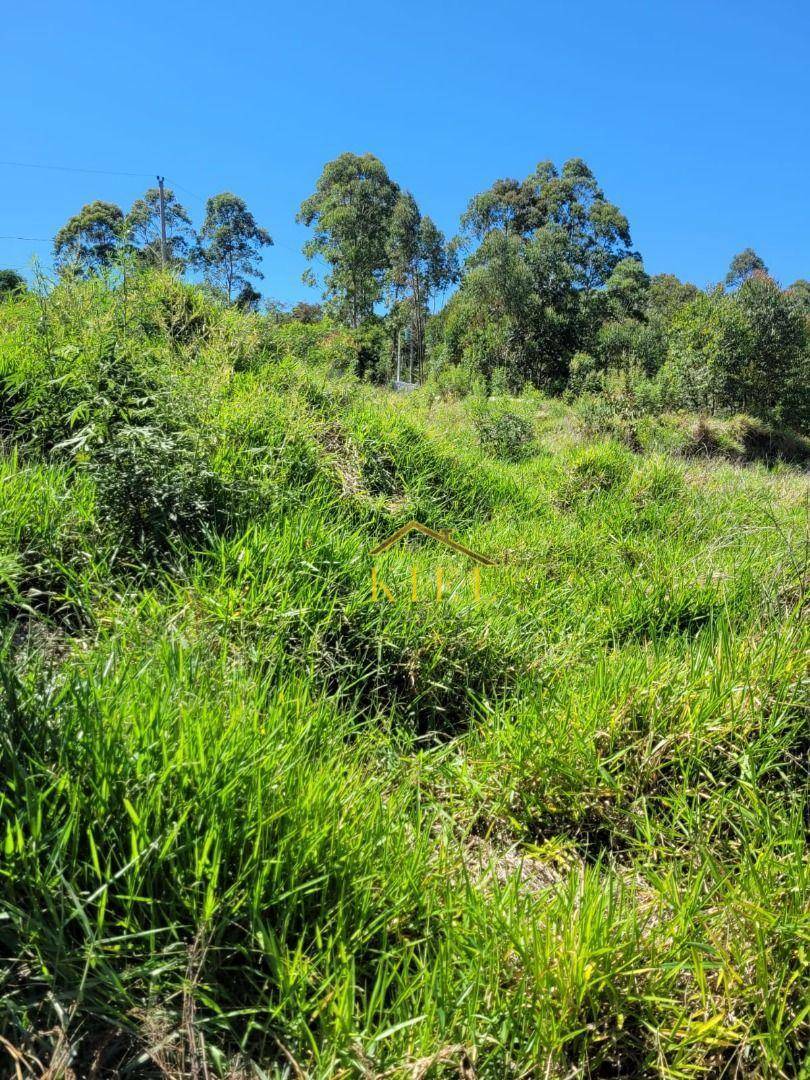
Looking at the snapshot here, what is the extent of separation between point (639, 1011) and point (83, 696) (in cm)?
146

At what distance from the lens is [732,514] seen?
566 centimetres

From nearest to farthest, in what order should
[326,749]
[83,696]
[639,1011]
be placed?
[639,1011]
[83,696]
[326,749]

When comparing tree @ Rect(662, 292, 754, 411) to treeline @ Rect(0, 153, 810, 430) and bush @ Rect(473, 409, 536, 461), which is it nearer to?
treeline @ Rect(0, 153, 810, 430)

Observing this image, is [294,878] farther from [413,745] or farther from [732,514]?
[732,514]

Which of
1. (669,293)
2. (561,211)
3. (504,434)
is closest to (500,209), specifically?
(561,211)

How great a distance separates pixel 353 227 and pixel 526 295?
10016 millimetres

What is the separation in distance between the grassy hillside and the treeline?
17663 millimetres

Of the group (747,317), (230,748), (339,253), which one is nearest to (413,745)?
(230,748)

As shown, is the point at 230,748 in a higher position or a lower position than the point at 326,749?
higher

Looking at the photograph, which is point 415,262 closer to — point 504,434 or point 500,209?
point 500,209

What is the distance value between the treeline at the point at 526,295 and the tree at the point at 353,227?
0.24 ft

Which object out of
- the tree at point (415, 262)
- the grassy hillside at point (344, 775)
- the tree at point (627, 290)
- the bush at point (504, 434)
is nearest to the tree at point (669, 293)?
the tree at point (627, 290)

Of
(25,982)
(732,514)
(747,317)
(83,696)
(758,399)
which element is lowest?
(25,982)

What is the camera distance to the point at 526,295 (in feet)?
94.2
